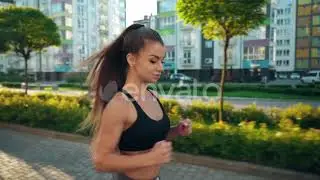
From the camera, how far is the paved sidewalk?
17.6ft

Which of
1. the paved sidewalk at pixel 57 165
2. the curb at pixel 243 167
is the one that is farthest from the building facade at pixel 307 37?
the paved sidewalk at pixel 57 165

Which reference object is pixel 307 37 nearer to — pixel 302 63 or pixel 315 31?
pixel 315 31

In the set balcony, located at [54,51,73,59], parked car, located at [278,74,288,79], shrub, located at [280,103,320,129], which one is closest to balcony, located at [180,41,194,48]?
parked car, located at [278,74,288,79]

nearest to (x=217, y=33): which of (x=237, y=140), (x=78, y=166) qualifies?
(x=237, y=140)

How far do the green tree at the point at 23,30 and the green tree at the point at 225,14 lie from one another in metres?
9.71

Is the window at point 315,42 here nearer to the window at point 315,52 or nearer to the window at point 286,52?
the window at point 315,52

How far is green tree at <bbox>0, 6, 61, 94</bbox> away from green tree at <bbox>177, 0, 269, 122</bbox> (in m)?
9.71

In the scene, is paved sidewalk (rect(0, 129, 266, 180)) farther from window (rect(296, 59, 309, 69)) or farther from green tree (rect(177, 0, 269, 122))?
window (rect(296, 59, 309, 69))

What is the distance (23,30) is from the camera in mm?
15227

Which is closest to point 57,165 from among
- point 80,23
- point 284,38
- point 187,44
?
point 187,44

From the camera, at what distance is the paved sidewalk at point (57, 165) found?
5.37 meters

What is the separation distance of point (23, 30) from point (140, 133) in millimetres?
15267

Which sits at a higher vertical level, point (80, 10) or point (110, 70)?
point (80, 10)

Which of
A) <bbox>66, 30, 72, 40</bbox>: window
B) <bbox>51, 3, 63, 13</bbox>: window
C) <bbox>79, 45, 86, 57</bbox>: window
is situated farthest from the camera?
<bbox>79, 45, 86, 57</bbox>: window
